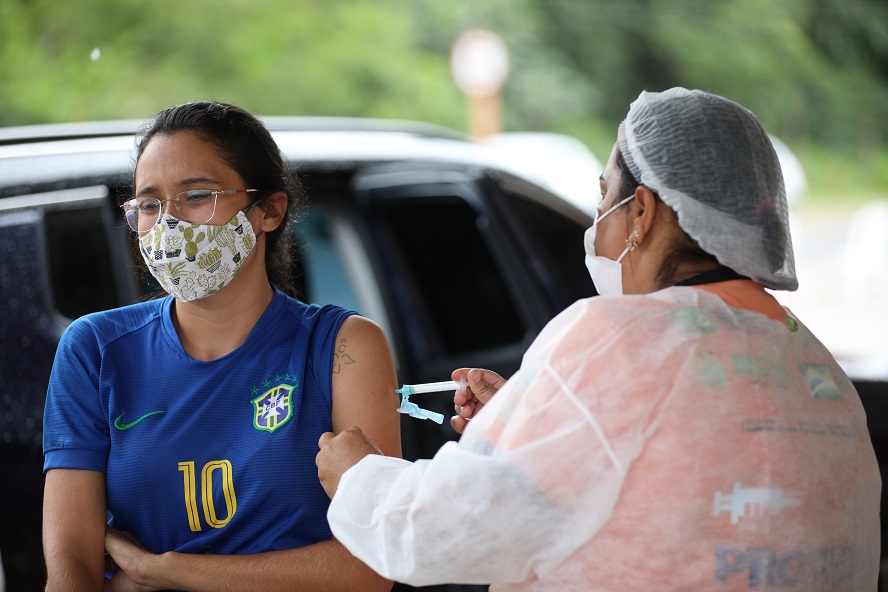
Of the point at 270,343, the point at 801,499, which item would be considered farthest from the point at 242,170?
the point at 801,499

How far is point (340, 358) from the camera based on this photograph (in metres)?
2.08

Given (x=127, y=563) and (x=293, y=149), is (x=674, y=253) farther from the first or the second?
(x=293, y=149)

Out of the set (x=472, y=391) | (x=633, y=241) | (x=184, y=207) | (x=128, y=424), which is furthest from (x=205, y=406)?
(x=633, y=241)

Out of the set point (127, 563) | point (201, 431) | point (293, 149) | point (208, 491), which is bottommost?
point (127, 563)

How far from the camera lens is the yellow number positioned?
6.57 ft

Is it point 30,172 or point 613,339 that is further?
point 30,172

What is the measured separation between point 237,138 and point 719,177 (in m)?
1.02

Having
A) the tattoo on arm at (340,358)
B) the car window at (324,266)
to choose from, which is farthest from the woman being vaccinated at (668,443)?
the car window at (324,266)

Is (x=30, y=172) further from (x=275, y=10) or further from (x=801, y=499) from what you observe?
(x=275, y=10)

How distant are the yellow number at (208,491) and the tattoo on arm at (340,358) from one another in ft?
0.93

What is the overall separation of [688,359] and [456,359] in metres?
2.06

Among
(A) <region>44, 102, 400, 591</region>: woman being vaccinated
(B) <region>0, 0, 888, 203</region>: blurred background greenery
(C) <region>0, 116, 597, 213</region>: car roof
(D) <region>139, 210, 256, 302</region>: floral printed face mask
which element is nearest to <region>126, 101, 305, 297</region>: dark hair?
(A) <region>44, 102, 400, 591</region>: woman being vaccinated

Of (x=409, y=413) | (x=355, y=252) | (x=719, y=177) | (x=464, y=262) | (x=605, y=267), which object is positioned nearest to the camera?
(x=719, y=177)

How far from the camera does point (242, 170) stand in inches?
84.2
